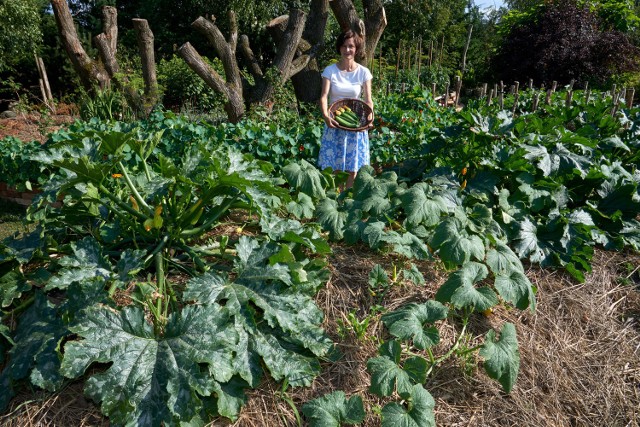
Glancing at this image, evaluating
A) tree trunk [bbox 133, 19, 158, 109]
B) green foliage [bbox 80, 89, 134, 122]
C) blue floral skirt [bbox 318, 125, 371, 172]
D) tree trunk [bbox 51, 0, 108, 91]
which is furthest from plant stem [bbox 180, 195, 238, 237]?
tree trunk [bbox 51, 0, 108, 91]

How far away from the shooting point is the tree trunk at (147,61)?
663 cm

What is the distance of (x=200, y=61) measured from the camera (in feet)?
20.8

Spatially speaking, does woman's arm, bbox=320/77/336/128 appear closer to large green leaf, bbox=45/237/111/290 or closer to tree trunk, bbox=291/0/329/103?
large green leaf, bbox=45/237/111/290

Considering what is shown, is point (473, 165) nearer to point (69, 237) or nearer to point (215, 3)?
point (69, 237)

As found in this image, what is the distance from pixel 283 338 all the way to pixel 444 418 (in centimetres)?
68

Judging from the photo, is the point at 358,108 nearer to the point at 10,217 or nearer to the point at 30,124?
the point at 10,217

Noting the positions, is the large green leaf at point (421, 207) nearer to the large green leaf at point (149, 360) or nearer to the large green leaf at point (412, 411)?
the large green leaf at point (412, 411)

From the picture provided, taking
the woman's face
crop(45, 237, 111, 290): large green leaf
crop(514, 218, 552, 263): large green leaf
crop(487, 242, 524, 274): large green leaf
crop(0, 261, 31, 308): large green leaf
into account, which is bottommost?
crop(514, 218, 552, 263): large green leaf

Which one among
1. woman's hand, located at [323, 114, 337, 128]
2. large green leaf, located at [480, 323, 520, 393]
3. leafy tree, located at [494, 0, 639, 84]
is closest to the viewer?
large green leaf, located at [480, 323, 520, 393]

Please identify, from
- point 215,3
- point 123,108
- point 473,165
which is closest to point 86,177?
point 473,165

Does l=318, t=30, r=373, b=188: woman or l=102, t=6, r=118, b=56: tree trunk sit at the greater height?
l=102, t=6, r=118, b=56: tree trunk

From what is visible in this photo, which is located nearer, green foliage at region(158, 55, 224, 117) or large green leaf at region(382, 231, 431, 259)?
large green leaf at region(382, 231, 431, 259)

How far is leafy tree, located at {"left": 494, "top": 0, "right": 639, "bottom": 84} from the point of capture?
12.6 metres

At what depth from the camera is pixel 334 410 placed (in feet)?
5.83
